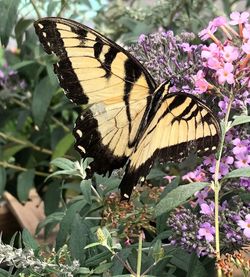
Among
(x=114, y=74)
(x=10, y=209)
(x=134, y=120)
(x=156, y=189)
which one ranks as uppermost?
(x=114, y=74)

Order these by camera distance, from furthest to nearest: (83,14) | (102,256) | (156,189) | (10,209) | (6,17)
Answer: (83,14)
(10,209)
(6,17)
(156,189)
(102,256)

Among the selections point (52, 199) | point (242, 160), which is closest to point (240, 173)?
point (242, 160)

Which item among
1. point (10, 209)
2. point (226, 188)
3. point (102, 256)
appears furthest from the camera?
point (10, 209)

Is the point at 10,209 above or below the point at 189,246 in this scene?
below

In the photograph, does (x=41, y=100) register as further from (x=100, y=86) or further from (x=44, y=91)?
(x=100, y=86)

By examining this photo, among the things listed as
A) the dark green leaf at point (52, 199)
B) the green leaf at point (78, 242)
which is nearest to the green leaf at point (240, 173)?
the green leaf at point (78, 242)

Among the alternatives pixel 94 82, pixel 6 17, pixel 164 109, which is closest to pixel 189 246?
pixel 164 109

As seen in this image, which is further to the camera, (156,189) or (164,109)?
(156,189)

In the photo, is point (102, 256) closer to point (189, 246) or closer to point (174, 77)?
point (189, 246)
